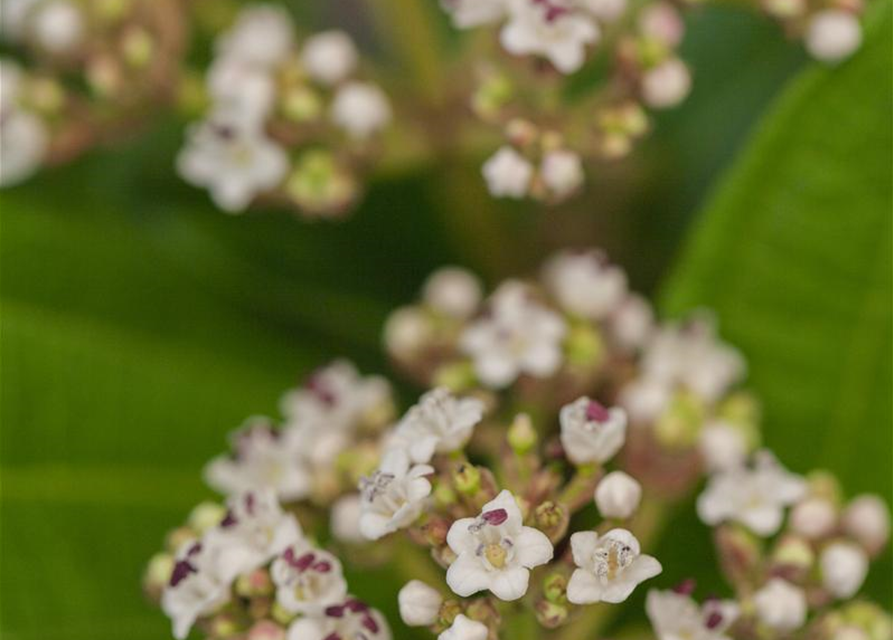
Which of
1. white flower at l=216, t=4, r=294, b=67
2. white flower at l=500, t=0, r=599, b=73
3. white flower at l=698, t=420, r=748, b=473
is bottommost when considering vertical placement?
white flower at l=698, t=420, r=748, b=473

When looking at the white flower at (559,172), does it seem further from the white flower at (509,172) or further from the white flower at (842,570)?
the white flower at (842,570)

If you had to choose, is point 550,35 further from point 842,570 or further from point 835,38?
point 842,570

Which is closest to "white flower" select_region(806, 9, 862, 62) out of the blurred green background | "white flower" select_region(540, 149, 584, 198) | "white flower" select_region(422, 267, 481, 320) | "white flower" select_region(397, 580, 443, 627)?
the blurred green background

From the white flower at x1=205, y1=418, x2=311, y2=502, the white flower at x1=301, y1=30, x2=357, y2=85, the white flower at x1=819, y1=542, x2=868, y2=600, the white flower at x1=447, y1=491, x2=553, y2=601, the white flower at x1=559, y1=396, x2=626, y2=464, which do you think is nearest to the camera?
the white flower at x1=447, y1=491, x2=553, y2=601

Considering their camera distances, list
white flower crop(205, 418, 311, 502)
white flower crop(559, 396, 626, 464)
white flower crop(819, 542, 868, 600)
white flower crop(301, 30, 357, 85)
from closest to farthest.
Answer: white flower crop(559, 396, 626, 464) → white flower crop(819, 542, 868, 600) → white flower crop(205, 418, 311, 502) → white flower crop(301, 30, 357, 85)

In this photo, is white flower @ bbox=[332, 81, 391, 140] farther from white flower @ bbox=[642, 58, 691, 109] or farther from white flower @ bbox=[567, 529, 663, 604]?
white flower @ bbox=[567, 529, 663, 604]

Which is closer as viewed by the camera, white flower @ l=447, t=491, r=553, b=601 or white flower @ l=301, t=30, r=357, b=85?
white flower @ l=447, t=491, r=553, b=601

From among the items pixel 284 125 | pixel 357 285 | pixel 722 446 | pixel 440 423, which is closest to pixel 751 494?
pixel 722 446
